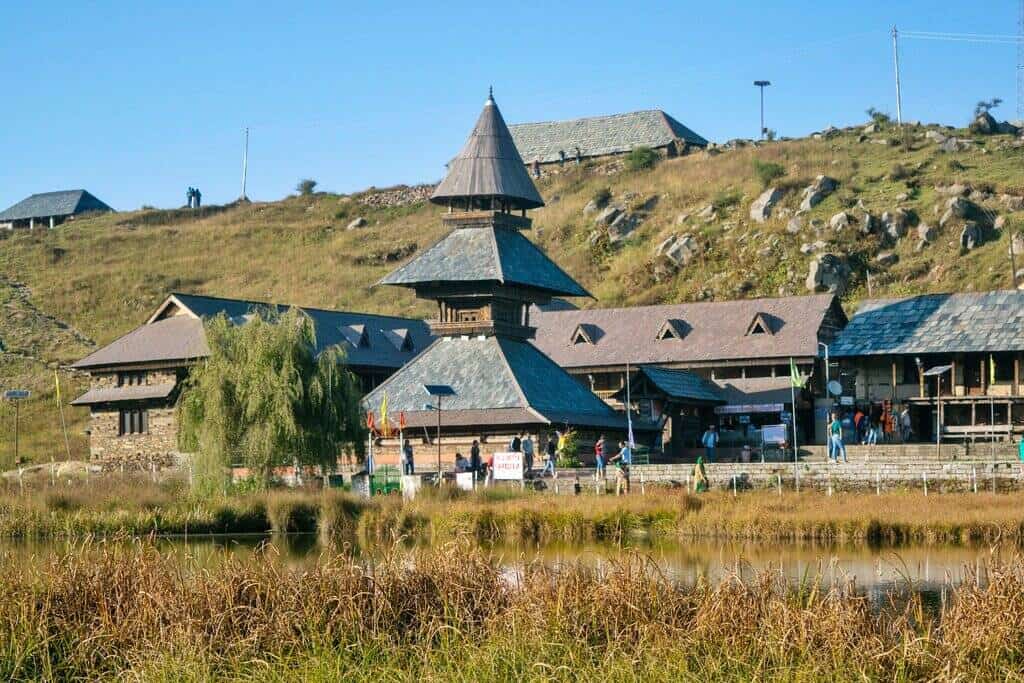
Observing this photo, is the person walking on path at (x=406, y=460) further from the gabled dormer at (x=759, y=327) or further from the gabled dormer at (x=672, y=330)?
the gabled dormer at (x=759, y=327)

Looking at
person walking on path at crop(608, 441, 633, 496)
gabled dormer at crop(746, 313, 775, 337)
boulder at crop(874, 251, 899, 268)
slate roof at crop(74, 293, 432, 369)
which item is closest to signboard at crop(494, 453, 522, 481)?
person walking on path at crop(608, 441, 633, 496)

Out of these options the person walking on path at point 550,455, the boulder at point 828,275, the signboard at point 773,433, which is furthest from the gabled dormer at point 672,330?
the boulder at point 828,275

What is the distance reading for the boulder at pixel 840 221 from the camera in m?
89.9

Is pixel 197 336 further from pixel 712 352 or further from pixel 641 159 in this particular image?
pixel 641 159

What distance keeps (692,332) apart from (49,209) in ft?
267

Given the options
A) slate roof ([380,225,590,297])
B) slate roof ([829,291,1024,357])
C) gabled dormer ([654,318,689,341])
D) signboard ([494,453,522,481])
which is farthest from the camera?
gabled dormer ([654,318,689,341])

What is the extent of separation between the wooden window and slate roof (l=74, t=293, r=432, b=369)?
2.27 meters

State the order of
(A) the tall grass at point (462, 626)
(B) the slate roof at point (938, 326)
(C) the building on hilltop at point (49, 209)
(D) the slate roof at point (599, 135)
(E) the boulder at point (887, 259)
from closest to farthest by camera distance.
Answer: (A) the tall grass at point (462, 626) < (B) the slate roof at point (938, 326) < (E) the boulder at point (887, 259) < (D) the slate roof at point (599, 135) < (C) the building on hilltop at point (49, 209)

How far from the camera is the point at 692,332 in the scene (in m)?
70.4

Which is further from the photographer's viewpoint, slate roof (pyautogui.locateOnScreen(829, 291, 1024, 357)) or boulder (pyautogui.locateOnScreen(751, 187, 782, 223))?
boulder (pyautogui.locateOnScreen(751, 187, 782, 223))

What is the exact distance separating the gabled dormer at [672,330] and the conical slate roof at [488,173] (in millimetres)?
9671

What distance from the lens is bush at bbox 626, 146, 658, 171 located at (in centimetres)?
11450

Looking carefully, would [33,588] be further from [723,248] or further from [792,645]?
[723,248]

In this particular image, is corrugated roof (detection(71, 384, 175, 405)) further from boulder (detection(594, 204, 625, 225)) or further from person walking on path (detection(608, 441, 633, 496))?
boulder (detection(594, 204, 625, 225))
